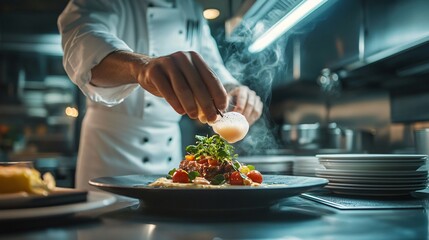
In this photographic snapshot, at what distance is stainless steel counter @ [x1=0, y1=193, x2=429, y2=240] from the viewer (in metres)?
0.71

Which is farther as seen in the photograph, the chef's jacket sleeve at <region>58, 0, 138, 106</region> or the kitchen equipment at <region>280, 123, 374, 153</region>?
the kitchen equipment at <region>280, 123, 374, 153</region>

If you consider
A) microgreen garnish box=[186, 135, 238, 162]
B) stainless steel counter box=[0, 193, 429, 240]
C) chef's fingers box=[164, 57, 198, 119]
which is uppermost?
chef's fingers box=[164, 57, 198, 119]

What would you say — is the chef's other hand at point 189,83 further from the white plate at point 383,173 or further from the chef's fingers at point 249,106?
the chef's fingers at point 249,106

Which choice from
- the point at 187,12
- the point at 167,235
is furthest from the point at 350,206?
the point at 187,12

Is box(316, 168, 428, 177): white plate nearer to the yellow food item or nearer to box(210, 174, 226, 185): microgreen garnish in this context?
box(210, 174, 226, 185): microgreen garnish

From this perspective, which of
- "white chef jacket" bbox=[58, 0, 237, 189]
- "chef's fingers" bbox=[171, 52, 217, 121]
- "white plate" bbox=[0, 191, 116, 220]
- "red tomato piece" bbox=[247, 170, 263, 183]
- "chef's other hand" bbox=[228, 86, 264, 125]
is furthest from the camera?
"white chef jacket" bbox=[58, 0, 237, 189]

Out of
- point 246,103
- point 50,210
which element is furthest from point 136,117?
point 50,210

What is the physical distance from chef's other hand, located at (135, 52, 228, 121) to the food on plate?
0.61 feet

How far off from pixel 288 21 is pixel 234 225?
3.45 ft

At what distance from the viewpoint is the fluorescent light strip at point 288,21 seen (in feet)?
4.83

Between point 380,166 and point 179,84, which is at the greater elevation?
point 179,84

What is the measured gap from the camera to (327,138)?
12.1ft

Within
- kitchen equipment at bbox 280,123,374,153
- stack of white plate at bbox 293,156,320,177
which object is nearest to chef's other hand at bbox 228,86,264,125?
stack of white plate at bbox 293,156,320,177

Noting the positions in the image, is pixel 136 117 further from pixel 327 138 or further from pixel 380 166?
pixel 327 138
